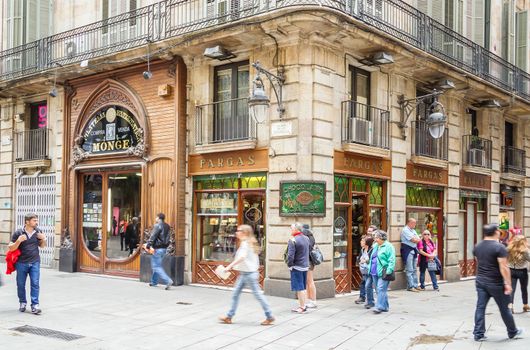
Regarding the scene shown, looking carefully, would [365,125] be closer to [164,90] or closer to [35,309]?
[164,90]

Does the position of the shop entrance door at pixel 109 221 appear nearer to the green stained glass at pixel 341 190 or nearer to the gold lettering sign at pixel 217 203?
the gold lettering sign at pixel 217 203

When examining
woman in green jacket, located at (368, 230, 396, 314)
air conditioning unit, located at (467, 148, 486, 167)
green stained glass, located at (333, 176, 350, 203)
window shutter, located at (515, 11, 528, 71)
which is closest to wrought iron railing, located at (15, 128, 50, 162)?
green stained glass, located at (333, 176, 350, 203)

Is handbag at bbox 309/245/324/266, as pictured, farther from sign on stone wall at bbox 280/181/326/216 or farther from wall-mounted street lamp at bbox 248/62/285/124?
wall-mounted street lamp at bbox 248/62/285/124

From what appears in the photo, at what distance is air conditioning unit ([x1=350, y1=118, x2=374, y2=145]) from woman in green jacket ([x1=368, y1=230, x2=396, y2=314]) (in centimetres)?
309

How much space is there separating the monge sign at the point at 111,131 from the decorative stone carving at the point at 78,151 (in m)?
0.10

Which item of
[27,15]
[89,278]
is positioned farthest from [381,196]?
[27,15]

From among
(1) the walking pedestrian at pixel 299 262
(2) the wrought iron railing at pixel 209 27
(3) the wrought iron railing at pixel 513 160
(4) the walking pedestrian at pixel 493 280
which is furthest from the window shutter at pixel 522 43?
(4) the walking pedestrian at pixel 493 280

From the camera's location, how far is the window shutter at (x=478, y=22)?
60.7 ft

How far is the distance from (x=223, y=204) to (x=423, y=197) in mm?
5772

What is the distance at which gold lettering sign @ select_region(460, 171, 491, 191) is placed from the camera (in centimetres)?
1789

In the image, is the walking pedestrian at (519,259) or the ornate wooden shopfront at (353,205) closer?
the walking pedestrian at (519,259)

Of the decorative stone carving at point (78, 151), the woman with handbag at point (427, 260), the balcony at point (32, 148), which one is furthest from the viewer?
the balcony at point (32, 148)

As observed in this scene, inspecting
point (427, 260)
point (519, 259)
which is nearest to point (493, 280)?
point (519, 259)

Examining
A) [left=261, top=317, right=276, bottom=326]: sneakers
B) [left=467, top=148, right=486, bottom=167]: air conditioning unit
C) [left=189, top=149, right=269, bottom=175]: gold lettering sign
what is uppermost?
[left=467, top=148, right=486, bottom=167]: air conditioning unit
